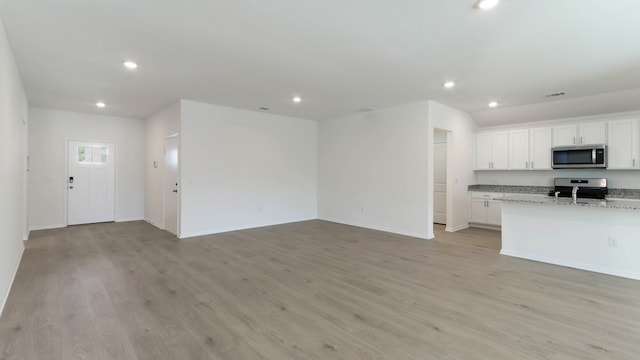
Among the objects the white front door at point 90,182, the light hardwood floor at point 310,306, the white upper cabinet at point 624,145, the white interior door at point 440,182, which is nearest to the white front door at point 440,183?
the white interior door at point 440,182

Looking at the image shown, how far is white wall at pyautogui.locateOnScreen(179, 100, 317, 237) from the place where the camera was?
5707 millimetres

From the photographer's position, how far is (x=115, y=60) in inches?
140

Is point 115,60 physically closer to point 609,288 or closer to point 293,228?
point 293,228

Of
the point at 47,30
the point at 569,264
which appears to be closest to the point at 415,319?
the point at 569,264

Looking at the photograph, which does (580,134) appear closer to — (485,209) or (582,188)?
(582,188)

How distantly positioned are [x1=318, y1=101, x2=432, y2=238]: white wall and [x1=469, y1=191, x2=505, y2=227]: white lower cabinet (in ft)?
6.20

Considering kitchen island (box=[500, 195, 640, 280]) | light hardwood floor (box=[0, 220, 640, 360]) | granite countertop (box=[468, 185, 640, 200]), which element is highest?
granite countertop (box=[468, 185, 640, 200])

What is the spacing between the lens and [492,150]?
6.70m

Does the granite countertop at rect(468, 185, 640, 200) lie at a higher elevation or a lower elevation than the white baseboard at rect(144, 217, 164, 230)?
higher

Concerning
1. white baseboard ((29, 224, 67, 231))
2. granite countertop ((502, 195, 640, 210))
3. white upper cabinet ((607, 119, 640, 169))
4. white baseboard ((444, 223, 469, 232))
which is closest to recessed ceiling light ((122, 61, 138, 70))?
white baseboard ((29, 224, 67, 231))

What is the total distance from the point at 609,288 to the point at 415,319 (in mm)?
2444

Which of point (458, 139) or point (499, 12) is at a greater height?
point (499, 12)

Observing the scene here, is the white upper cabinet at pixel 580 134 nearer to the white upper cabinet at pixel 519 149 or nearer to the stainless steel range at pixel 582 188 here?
the white upper cabinet at pixel 519 149

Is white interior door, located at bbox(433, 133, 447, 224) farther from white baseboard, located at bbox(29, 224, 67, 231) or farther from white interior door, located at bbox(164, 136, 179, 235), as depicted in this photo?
white baseboard, located at bbox(29, 224, 67, 231)
